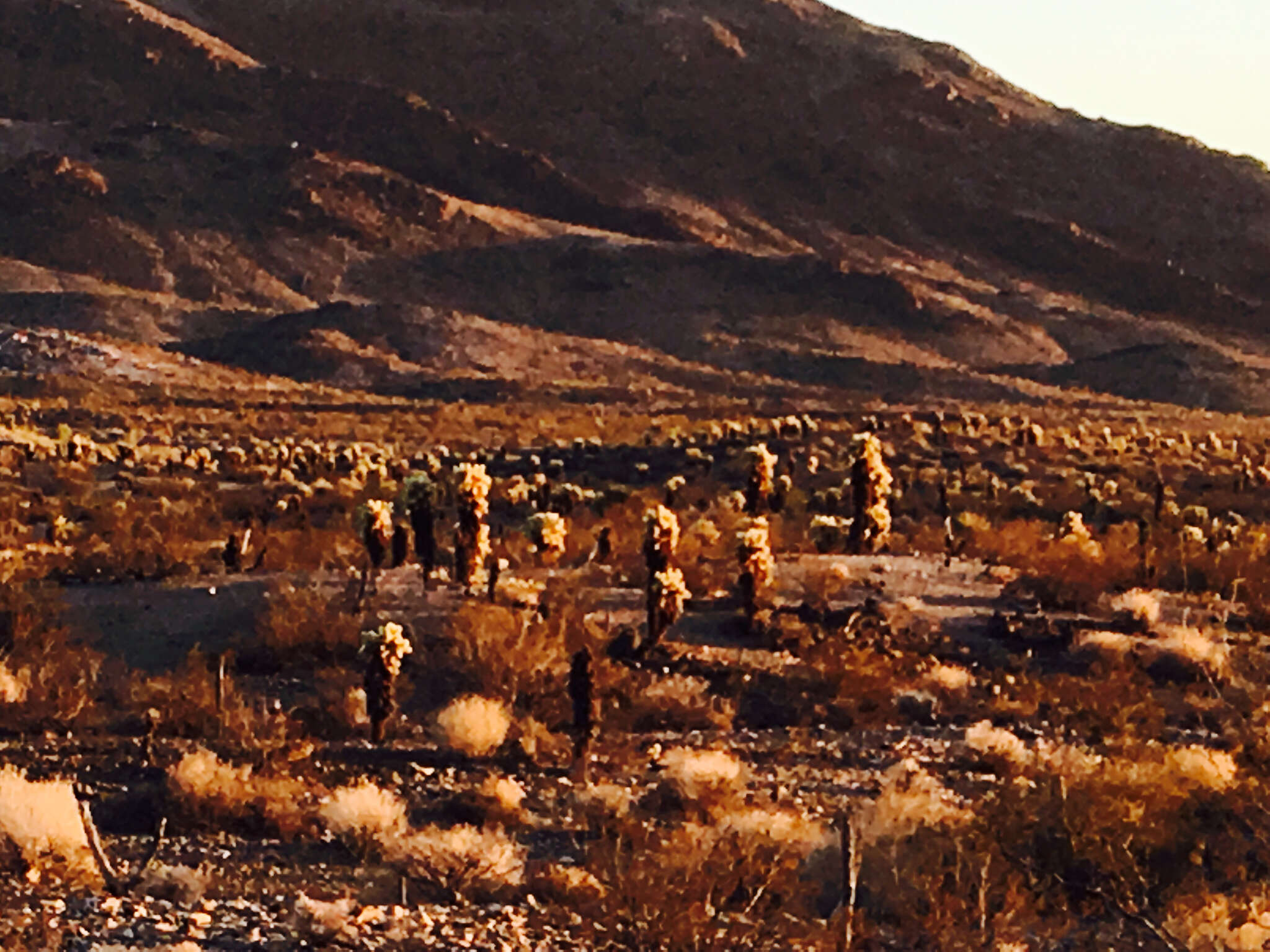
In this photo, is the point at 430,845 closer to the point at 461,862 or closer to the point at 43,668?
the point at 461,862

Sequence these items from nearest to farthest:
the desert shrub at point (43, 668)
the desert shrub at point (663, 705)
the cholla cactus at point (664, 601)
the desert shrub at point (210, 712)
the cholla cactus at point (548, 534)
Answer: the desert shrub at point (210, 712)
the desert shrub at point (43, 668)
the desert shrub at point (663, 705)
the cholla cactus at point (664, 601)
the cholla cactus at point (548, 534)

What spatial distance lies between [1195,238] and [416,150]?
5666 centimetres

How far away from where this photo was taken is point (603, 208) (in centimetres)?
11362

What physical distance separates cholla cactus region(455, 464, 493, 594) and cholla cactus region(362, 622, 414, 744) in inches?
145

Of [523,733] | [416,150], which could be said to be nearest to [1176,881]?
[523,733]

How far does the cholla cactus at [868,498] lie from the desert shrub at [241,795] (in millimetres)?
10666

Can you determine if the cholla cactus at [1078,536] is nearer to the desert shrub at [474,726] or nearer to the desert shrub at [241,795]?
the desert shrub at [474,726]

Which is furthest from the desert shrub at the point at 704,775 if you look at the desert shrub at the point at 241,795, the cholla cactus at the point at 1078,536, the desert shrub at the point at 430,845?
the cholla cactus at the point at 1078,536

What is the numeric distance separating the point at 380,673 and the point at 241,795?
77.2 inches

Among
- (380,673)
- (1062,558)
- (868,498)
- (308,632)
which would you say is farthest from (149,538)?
(1062,558)

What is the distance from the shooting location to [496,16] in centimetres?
13825

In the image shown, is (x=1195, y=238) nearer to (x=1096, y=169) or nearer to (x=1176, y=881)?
(x=1096, y=169)

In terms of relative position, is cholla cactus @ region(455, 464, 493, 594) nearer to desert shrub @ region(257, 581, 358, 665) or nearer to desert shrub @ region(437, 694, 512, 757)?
desert shrub @ region(257, 581, 358, 665)

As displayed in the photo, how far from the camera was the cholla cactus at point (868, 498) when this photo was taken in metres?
19.7
